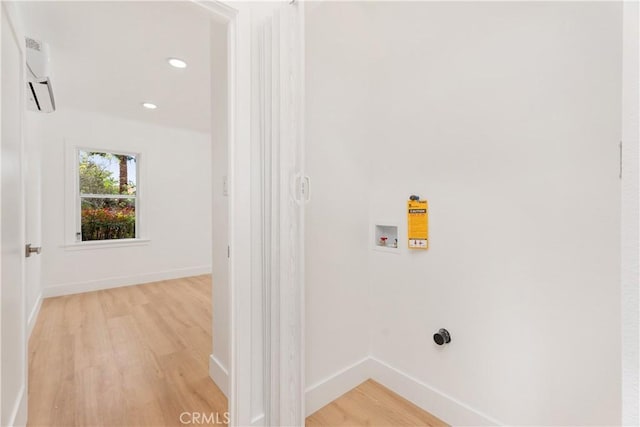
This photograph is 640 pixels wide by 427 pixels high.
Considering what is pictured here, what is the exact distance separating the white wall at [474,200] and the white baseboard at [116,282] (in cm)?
391

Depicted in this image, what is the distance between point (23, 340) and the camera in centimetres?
→ 144

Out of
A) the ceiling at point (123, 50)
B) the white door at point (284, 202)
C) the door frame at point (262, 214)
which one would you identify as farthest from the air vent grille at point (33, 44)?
the white door at point (284, 202)

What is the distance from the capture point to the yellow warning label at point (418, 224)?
1664mm

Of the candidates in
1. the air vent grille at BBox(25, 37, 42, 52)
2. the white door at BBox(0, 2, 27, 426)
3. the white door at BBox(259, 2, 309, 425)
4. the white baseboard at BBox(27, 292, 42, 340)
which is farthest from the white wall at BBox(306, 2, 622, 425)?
the white baseboard at BBox(27, 292, 42, 340)

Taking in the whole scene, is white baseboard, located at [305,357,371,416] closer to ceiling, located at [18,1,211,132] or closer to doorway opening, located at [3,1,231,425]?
doorway opening, located at [3,1,231,425]

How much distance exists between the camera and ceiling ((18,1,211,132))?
194 centimetres

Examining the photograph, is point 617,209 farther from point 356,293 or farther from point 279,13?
point 279,13

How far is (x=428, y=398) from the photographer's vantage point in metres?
1.65

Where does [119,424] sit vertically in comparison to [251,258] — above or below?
below

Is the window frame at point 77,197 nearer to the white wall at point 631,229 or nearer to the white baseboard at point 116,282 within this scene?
the white baseboard at point 116,282

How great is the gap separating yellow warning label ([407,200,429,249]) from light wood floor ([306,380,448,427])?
3.15ft

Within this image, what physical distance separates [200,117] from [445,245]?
399cm

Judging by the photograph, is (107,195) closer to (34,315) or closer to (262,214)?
(34,315)

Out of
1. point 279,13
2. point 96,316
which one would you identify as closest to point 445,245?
point 279,13
